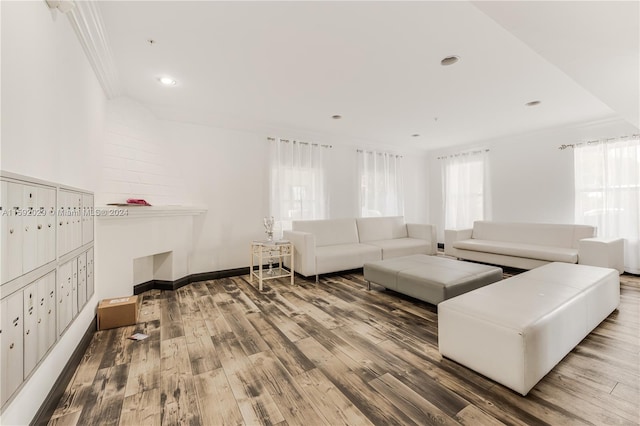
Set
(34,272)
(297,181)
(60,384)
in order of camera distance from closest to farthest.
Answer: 1. (34,272)
2. (60,384)
3. (297,181)

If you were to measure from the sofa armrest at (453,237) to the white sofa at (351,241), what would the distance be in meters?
0.30

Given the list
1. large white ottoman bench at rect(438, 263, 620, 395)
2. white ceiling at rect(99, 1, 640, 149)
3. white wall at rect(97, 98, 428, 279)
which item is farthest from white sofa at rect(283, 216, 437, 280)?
large white ottoman bench at rect(438, 263, 620, 395)

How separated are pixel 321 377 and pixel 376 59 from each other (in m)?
2.58

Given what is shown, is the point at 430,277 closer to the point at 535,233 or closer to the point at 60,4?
the point at 535,233

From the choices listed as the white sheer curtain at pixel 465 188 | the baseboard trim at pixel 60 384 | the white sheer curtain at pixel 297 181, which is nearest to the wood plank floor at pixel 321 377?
the baseboard trim at pixel 60 384

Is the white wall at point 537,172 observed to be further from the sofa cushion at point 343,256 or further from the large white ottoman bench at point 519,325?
the large white ottoman bench at point 519,325

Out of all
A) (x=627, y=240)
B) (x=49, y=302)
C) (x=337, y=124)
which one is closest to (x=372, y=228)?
(x=337, y=124)

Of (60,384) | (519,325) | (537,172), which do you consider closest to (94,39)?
(60,384)

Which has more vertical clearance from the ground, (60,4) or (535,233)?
(60,4)

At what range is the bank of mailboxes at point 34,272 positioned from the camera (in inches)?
42.0

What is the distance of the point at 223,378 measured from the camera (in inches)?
65.2

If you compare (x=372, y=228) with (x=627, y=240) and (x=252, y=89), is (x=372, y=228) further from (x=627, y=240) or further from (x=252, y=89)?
(x=627, y=240)

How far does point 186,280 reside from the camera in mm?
3656

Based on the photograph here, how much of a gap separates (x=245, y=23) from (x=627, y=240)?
5665 millimetres
